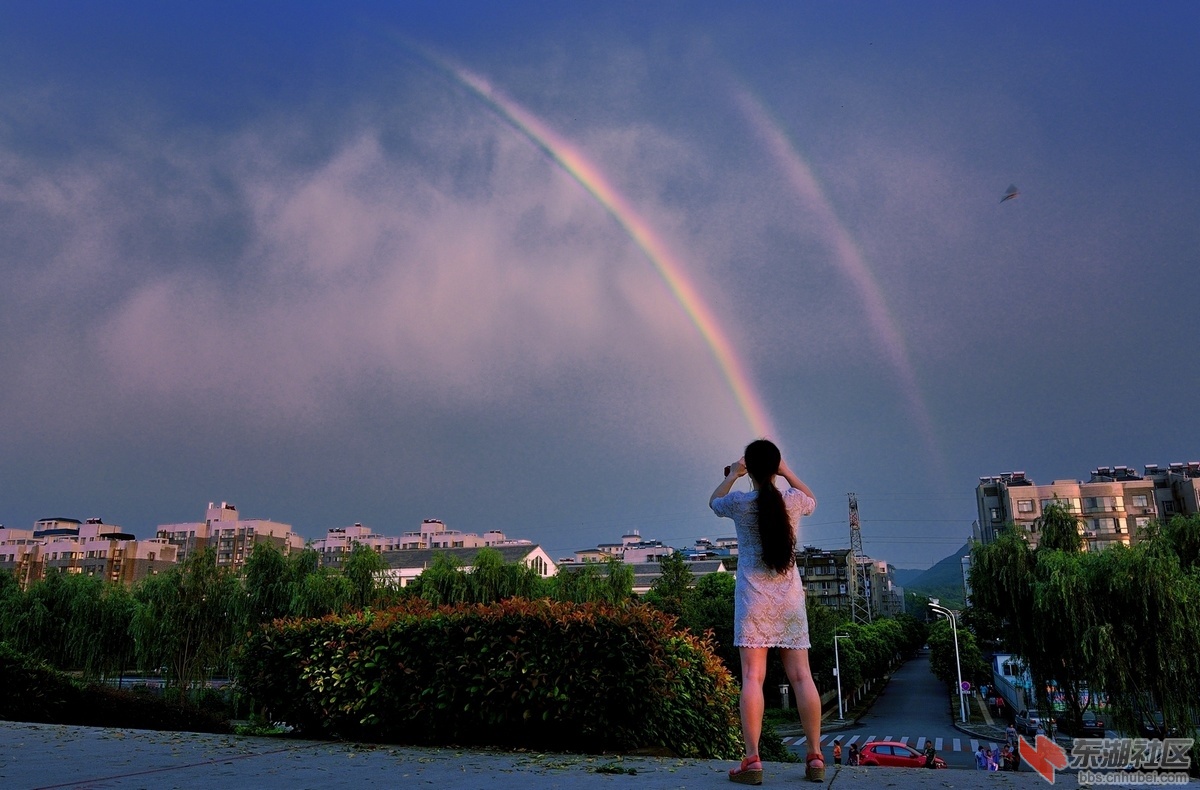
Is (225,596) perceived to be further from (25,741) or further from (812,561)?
(812,561)

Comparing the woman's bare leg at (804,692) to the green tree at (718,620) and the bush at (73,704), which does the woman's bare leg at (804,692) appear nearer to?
the bush at (73,704)

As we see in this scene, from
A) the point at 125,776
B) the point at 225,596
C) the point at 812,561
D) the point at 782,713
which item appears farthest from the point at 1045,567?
the point at 812,561

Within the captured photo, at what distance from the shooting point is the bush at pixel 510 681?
6.37 meters

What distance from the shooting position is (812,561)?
123 metres

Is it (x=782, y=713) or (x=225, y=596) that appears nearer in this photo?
(x=225, y=596)

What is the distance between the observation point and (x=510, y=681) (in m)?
6.53

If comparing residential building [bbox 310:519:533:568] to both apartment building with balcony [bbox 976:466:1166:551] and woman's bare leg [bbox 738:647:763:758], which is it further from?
Result: woman's bare leg [bbox 738:647:763:758]

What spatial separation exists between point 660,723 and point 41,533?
186928 mm

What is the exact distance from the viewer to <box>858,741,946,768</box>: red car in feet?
76.2

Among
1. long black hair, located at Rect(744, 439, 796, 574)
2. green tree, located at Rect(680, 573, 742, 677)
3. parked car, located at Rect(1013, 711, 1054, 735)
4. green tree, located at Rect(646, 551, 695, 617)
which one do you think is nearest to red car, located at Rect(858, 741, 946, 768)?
parked car, located at Rect(1013, 711, 1054, 735)

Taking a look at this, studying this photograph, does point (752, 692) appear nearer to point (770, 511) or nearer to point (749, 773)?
point (749, 773)

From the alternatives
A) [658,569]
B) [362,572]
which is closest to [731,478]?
[362,572]

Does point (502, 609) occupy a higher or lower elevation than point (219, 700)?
higher
